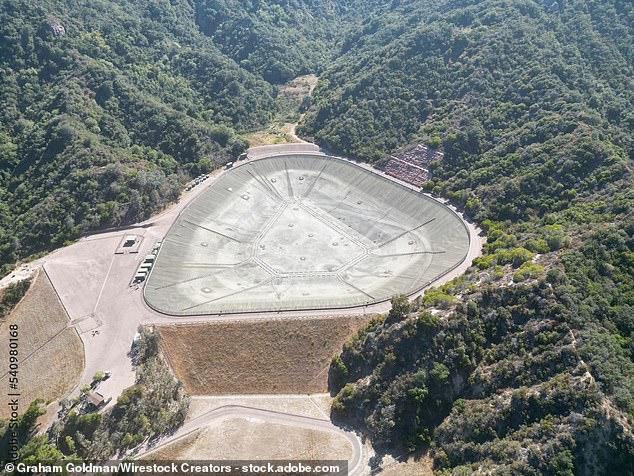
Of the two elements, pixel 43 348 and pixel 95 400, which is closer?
pixel 95 400

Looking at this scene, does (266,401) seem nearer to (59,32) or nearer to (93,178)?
(93,178)

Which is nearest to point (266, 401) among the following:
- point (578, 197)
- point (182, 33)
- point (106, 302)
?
point (106, 302)

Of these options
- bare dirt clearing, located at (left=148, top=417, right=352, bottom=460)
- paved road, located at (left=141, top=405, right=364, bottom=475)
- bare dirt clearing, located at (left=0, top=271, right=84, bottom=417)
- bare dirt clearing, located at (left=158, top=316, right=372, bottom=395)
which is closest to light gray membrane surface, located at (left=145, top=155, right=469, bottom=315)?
bare dirt clearing, located at (left=158, top=316, right=372, bottom=395)

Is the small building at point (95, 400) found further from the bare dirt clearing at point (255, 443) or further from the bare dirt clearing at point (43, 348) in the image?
the bare dirt clearing at point (255, 443)

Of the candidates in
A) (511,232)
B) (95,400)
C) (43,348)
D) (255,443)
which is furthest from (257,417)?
(511,232)

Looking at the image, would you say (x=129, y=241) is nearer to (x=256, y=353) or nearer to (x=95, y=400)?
(x=95, y=400)

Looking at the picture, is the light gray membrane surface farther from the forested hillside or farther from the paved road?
the paved road

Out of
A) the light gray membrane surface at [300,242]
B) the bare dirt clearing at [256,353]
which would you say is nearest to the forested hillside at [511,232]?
the bare dirt clearing at [256,353]
